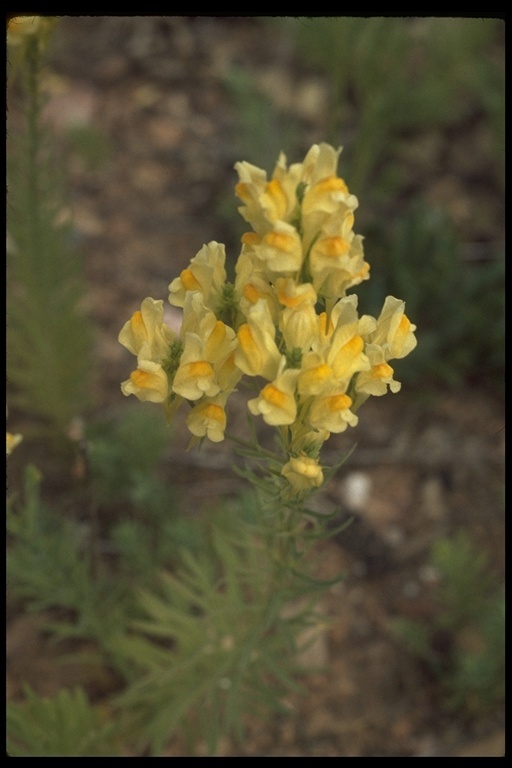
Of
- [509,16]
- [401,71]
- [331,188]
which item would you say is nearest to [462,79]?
[401,71]

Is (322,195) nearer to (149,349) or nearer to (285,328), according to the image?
(285,328)

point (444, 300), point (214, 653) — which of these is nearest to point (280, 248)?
point (214, 653)

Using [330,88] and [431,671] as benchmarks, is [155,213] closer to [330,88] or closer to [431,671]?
[330,88]

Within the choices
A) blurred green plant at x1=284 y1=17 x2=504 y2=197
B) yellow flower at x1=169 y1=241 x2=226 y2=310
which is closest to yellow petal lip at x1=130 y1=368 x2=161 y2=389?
yellow flower at x1=169 y1=241 x2=226 y2=310

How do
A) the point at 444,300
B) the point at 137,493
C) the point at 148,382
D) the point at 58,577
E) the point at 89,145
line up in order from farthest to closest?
the point at 89,145, the point at 444,300, the point at 137,493, the point at 58,577, the point at 148,382

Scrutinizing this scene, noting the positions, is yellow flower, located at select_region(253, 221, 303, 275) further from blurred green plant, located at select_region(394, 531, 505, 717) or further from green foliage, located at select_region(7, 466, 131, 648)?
blurred green plant, located at select_region(394, 531, 505, 717)
